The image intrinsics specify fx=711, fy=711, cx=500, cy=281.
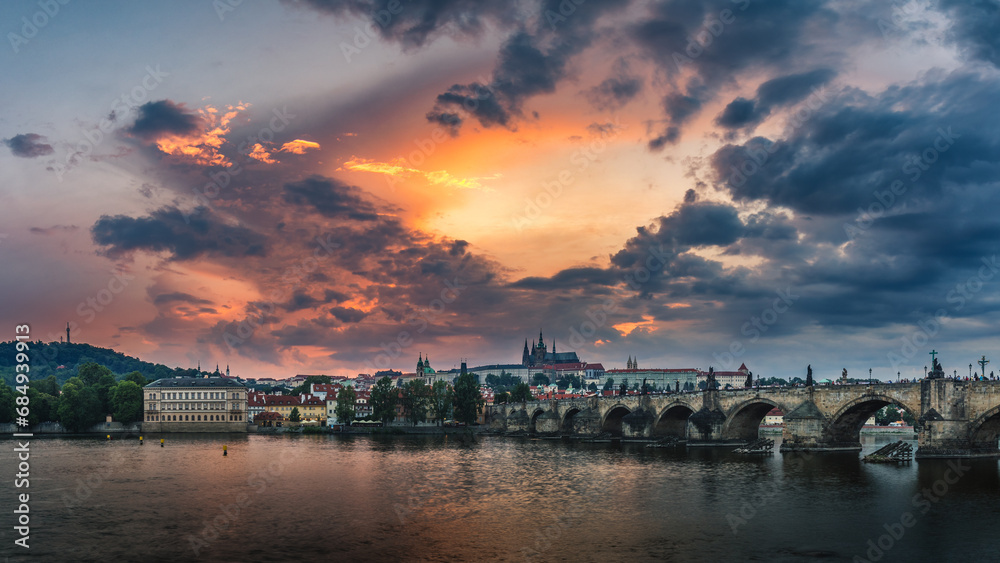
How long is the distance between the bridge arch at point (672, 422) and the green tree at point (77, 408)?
95.8 metres

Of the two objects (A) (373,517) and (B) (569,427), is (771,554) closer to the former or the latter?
(A) (373,517)

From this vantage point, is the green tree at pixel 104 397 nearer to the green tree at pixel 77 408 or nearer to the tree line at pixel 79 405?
the tree line at pixel 79 405

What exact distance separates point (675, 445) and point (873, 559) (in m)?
59.4

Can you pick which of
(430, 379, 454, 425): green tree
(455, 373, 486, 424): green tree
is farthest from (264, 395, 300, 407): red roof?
(455, 373, 486, 424): green tree

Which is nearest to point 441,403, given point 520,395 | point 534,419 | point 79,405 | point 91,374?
point 534,419

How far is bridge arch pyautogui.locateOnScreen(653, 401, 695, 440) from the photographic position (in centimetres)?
9381

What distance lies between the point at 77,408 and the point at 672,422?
323 ft

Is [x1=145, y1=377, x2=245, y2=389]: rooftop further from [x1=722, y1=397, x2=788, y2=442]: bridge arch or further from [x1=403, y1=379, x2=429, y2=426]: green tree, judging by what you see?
[x1=722, y1=397, x2=788, y2=442]: bridge arch

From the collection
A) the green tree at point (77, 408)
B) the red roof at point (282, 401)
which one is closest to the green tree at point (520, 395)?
the red roof at point (282, 401)

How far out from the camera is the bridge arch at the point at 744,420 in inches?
3241

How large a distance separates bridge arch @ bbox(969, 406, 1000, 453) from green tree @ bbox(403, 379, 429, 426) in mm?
92631

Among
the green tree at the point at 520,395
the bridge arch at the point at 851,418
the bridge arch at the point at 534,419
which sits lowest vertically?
the bridge arch at the point at 534,419

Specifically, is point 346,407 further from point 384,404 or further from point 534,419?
point 534,419

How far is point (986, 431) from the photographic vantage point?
58812 mm
